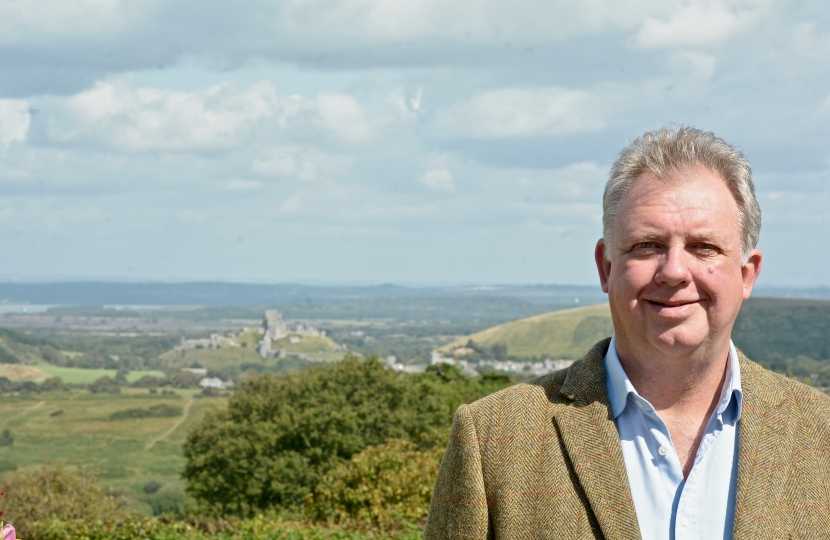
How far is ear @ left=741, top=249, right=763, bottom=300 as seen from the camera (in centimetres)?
286

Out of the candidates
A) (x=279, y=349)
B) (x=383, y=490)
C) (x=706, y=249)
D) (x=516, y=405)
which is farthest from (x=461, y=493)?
(x=279, y=349)

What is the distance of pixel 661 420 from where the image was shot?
2730 millimetres

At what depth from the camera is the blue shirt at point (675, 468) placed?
8.71 ft

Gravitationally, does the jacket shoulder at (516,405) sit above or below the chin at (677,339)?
below

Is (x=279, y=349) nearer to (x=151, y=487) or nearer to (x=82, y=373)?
(x=82, y=373)

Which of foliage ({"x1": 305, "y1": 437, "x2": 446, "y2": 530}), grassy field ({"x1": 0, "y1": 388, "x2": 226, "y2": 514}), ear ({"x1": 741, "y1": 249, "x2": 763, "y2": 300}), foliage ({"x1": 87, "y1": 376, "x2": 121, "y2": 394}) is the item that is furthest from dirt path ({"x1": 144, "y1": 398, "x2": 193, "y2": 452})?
ear ({"x1": 741, "y1": 249, "x2": 763, "y2": 300})

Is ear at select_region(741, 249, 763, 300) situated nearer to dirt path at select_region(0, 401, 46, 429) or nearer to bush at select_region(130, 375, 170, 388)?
dirt path at select_region(0, 401, 46, 429)

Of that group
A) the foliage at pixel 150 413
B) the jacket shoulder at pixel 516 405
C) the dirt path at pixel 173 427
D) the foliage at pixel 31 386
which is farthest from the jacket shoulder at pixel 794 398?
the foliage at pixel 31 386

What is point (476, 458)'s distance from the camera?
270 cm

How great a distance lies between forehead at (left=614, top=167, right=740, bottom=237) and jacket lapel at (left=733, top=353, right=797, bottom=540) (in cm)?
49

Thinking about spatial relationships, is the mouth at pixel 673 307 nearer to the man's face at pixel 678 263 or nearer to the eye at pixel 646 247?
the man's face at pixel 678 263

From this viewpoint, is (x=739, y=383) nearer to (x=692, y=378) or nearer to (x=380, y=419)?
(x=692, y=378)

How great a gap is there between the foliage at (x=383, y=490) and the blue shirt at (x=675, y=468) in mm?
11705

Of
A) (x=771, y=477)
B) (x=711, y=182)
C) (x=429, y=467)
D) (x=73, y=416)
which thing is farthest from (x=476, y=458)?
(x=73, y=416)
